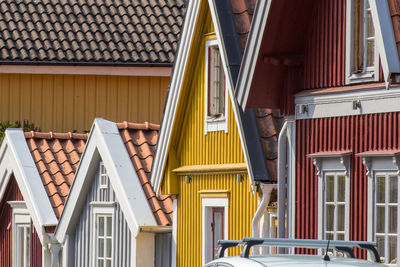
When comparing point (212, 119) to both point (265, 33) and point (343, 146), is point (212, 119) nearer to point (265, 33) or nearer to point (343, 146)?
point (265, 33)

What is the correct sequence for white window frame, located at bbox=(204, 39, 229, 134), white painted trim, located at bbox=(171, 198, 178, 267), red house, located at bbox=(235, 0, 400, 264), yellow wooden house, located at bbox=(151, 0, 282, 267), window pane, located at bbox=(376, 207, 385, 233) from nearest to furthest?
1. red house, located at bbox=(235, 0, 400, 264)
2. window pane, located at bbox=(376, 207, 385, 233)
3. yellow wooden house, located at bbox=(151, 0, 282, 267)
4. white window frame, located at bbox=(204, 39, 229, 134)
5. white painted trim, located at bbox=(171, 198, 178, 267)

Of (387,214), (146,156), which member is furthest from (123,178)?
(387,214)

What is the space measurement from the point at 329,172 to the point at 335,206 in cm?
46

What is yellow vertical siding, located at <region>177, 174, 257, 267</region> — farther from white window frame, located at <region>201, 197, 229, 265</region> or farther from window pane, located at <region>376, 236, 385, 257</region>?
window pane, located at <region>376, 236, 385, 257</region>

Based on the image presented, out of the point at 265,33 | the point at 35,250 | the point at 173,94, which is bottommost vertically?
the point at 35,250

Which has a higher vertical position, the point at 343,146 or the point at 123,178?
the point at 343,146

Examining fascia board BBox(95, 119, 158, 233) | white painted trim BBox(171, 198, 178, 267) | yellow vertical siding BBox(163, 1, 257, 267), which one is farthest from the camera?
fascia board BBox(95, 119, 158, 233)

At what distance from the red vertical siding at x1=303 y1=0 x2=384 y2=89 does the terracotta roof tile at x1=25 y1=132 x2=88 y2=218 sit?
9643mm

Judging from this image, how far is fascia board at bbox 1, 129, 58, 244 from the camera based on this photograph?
83.3 ft

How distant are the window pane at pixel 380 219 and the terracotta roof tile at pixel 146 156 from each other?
6948mm

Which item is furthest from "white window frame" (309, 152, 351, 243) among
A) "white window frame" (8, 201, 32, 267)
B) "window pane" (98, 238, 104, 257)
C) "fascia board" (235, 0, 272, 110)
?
"white window frame" (8, 201, 32, 267)

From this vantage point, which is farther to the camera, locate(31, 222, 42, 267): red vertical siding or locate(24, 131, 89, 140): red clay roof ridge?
locate(24, 131, 89, 140): red clay roof ridge

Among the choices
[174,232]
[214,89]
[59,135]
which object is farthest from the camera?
[59,135]

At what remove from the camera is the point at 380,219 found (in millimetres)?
15914
